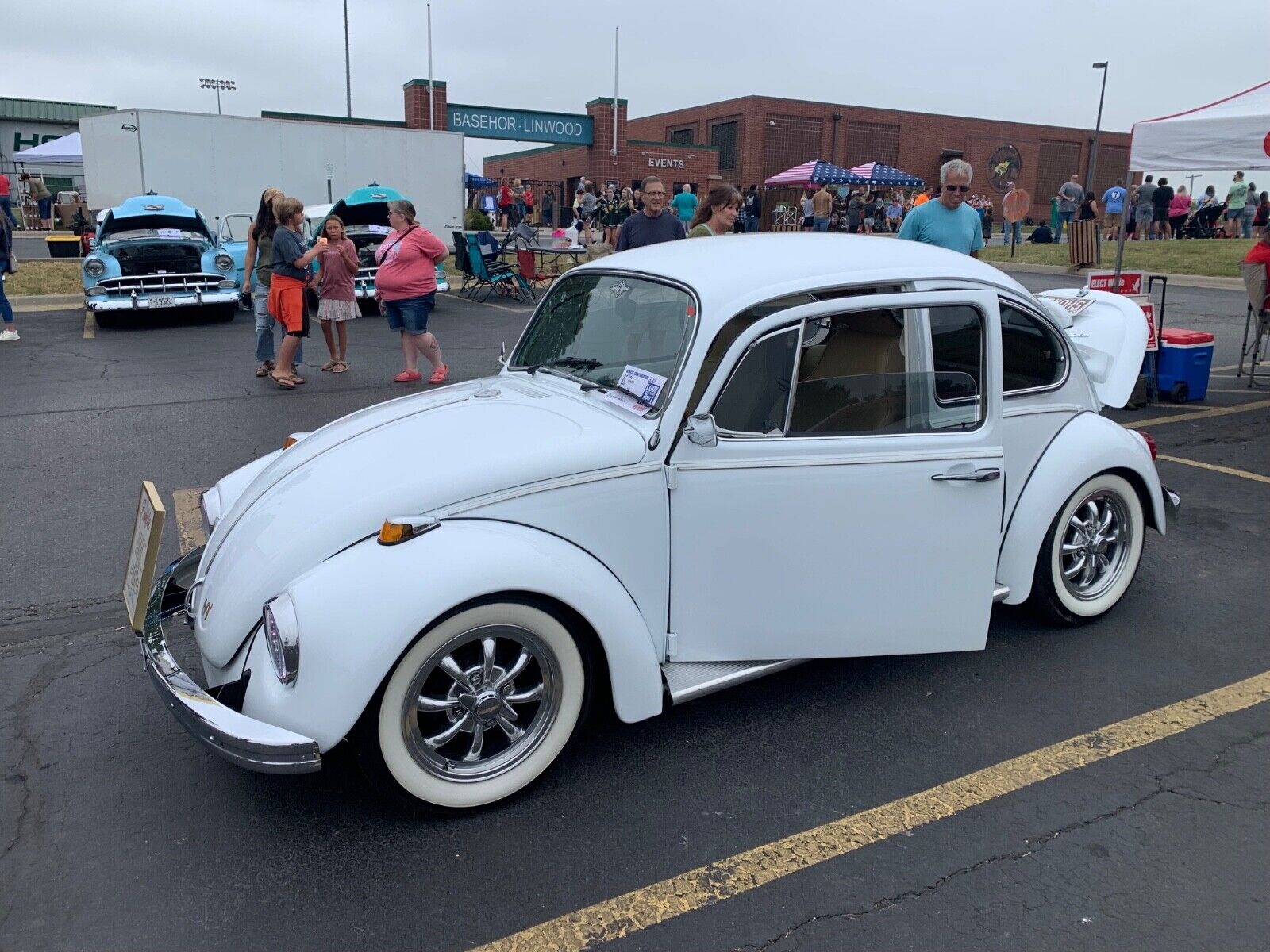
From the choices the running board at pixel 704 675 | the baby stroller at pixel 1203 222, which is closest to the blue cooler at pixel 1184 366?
the running board at pixel 704 675

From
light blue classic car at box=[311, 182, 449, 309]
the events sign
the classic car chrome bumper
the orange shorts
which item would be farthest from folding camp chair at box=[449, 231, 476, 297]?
the events sign

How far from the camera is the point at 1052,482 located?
3.93m

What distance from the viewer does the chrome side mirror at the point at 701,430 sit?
308 centimetres

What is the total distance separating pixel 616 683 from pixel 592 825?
1.41 feet

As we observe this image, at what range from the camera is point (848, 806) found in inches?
119

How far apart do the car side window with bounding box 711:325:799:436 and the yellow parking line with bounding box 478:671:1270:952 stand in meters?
1.28

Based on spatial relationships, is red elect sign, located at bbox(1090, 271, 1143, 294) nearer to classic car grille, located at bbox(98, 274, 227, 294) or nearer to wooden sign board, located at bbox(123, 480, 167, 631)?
wooden sign board, located at bbox(123, 480, 167, 631)

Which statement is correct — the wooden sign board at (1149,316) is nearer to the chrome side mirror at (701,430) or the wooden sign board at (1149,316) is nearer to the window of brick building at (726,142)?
the chrome side mirror at (701,430)

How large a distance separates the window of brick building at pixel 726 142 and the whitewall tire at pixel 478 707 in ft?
166

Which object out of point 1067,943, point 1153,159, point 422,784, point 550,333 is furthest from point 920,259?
point 1153,159

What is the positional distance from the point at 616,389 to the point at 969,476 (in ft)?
4.21

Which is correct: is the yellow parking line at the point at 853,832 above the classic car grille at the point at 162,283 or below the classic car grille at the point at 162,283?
below

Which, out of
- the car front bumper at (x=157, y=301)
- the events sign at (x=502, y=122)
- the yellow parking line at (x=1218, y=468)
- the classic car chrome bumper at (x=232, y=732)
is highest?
the events sign at (x=502, y=122)

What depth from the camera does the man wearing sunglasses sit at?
668cm
